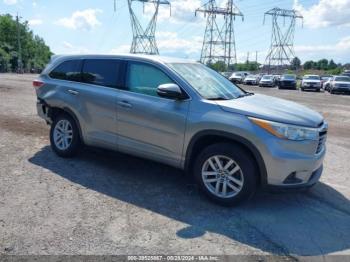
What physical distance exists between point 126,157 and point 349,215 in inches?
140

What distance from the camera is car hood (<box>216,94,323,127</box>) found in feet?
14.7

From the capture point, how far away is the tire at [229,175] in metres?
4.52

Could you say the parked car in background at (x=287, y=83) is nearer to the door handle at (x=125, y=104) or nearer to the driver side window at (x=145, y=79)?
→ the driver side window at (x=145, y=79)

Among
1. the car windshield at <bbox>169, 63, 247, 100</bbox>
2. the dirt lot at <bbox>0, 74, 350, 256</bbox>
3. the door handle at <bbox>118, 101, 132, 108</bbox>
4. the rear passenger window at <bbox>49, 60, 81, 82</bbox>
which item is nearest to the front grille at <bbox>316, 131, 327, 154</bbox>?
the dirt lot at <bbox>0, 74, 350, 256</bbox>

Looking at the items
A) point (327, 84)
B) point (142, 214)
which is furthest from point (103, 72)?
point (327, 84)

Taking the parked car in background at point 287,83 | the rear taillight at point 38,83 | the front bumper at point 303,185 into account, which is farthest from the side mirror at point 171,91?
the parked car in background at point 287,83

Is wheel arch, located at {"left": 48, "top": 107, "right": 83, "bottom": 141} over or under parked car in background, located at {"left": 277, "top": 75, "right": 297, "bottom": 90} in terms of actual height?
over

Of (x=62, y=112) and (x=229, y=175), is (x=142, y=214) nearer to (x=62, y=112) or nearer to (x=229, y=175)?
(x=229, y=175)

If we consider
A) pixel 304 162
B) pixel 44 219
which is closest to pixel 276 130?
pixel 304 162

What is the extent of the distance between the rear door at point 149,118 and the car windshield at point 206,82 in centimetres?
27

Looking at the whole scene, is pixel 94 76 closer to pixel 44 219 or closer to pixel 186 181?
pixel 186 181

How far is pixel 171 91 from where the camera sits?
482 centimetres

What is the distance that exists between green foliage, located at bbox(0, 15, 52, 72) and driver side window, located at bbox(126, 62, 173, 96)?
2934 inches

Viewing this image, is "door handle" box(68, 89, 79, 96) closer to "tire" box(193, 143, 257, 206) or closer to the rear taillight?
the rear taillight
